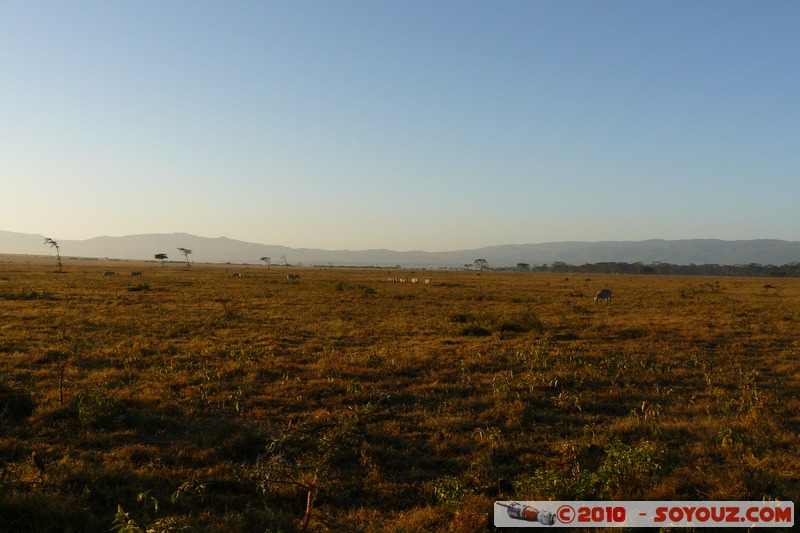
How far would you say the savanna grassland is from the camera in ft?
16.3

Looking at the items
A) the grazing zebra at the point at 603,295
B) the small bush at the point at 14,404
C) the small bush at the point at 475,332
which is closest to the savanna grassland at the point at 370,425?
the small bush at the point at 14,404

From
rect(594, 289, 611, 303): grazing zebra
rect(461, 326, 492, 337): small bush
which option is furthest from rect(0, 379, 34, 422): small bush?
rect(594, 289, 611, 303): grazing zebra

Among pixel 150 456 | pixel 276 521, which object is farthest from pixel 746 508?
pixel 150 456

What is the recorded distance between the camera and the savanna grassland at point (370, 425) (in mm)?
4977

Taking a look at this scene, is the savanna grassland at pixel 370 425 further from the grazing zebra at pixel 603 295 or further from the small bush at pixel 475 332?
the grazing zebra at pixel 603 295

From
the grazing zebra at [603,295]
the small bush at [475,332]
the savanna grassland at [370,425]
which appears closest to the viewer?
the savanna grassland at [370,425]

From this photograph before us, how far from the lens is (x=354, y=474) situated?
19.2 feet

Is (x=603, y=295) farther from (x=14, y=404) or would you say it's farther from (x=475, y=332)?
(x=14, y=404)

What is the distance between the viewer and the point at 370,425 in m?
7.46

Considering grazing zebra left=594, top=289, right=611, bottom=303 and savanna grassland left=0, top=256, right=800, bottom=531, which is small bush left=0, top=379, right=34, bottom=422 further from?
grazing zebra left=594, top=289, right=611, bottom=303

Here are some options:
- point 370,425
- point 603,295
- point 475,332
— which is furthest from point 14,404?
point 603,295

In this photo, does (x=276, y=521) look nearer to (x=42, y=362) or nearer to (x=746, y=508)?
(x=746, y=508)

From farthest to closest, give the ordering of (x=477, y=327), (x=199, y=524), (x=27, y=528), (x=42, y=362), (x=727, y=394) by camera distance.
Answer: (x=477, y=327)
(x=42, y=362)
(x=727, y=394)
(x=199, y=524)
(x=27, y=528)

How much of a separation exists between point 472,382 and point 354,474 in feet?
15.5
